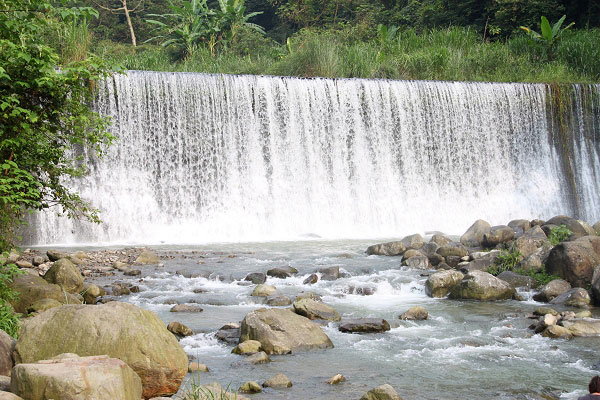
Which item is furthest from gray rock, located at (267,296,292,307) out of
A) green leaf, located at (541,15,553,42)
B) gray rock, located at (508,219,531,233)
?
green leaf, located at (541,15,553,42)

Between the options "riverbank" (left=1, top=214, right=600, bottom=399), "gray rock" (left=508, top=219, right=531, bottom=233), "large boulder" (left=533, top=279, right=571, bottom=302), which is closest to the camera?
"riverbank" (left=1, top=214, right=600, bottom=399)

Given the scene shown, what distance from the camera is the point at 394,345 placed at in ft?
25.6

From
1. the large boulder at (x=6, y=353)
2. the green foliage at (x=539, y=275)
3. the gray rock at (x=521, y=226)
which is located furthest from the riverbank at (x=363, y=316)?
the gray rock at (x=521, y=226)

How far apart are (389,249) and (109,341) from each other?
31.4ft

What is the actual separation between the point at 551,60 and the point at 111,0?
24968 millimetres

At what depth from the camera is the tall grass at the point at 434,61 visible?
22.7m

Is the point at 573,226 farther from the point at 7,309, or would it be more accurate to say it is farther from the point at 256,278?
the point at 7,309

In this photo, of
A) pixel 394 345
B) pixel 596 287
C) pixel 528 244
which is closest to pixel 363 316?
pixel 394 345

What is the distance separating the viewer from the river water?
640 cm

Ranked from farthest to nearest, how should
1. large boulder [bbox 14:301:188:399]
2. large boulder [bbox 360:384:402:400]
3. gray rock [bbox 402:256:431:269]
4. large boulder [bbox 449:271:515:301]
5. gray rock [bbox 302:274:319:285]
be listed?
gray rock [bbox 402:256:431:269] < gray rock [bbox 302:274:319:285] < large boulder [bbox 449:271:515:301] < large boulder [bbox 360:384:402:400] < large boulder [bbox 14:301:188:399]

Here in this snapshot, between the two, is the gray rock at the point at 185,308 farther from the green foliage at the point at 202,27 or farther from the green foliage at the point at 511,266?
the green foliage at the point at 202,27

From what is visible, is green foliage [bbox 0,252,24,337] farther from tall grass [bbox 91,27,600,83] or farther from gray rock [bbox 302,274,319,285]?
tall grass [bbox 91,27,600,83]

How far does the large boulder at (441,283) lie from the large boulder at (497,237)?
3019mm

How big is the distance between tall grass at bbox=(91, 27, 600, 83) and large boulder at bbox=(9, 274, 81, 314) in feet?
49.2
